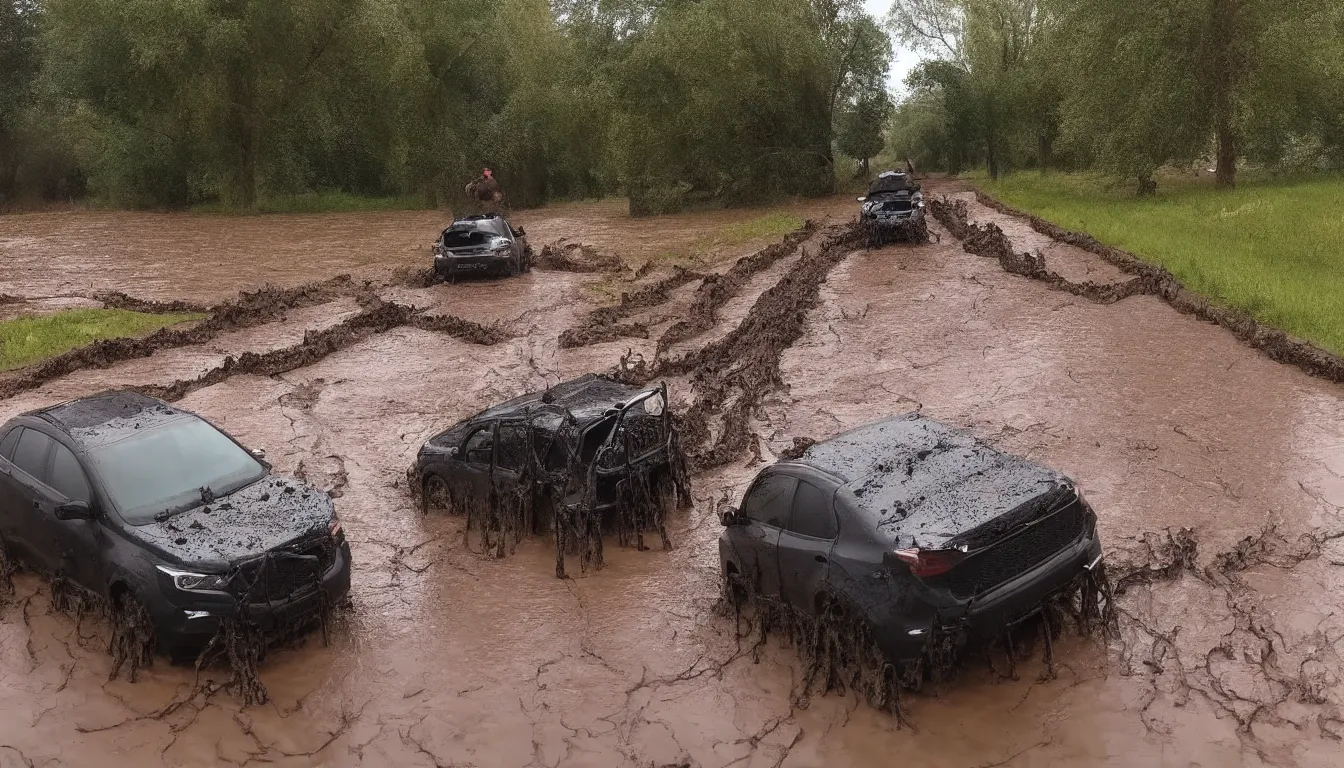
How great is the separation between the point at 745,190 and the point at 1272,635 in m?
37.1

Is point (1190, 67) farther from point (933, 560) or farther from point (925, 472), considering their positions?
point (933, 560)

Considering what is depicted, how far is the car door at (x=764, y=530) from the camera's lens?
8.55 meters

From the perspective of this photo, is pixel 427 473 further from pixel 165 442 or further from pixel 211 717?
pixel 211 717

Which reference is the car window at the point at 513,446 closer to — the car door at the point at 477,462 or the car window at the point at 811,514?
the car door at the point at 477,462

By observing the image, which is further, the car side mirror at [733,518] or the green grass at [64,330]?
the green grass at [64,330]

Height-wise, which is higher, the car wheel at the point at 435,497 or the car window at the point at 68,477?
the car window at the point at 68,477

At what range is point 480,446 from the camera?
11562 mm

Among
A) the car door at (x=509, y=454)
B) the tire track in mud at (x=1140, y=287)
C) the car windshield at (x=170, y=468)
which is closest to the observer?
the car windshield at (x=170, y=468)

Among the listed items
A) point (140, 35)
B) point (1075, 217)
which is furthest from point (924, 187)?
point (140, 35)

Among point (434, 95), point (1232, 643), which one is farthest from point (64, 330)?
point (434, 95)

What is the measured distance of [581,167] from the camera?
5078 centimetres

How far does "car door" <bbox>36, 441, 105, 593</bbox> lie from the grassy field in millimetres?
15229

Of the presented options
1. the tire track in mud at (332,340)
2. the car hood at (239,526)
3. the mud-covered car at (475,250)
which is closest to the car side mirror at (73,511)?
the car hood at (239,526)

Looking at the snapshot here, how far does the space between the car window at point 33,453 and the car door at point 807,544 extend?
668cm
